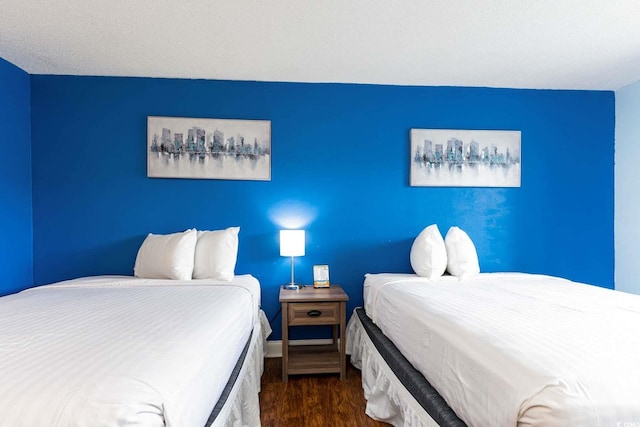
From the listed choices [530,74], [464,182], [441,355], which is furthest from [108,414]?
[530,74]

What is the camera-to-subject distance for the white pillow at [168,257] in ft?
7.95

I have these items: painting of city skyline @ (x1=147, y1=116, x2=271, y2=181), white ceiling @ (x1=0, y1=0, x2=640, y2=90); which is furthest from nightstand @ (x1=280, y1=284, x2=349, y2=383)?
white ceiling @ (x1=0, y1=0, x2=640, y2=90)

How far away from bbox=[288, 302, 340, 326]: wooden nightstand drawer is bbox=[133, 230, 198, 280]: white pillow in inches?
32.6

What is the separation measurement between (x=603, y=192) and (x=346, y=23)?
2894 millimetres

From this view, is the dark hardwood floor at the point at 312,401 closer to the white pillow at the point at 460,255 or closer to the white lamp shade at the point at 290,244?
the white lamp shade at the point at 290,244

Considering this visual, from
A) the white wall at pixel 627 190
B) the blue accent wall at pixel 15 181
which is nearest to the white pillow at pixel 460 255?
the white wall at pixel 627 190

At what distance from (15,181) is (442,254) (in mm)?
3443

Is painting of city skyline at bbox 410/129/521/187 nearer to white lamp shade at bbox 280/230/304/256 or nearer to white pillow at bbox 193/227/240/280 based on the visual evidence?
white lamp shade at bbox 280/230/304/256

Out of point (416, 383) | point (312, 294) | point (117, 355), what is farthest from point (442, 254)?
point (117, 355)

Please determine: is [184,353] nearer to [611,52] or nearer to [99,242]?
[99,242]

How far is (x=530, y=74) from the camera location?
2.76m

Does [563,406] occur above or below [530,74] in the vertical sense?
below

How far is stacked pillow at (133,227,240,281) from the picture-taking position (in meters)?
2.44

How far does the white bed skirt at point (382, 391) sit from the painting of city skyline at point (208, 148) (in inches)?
61.5
